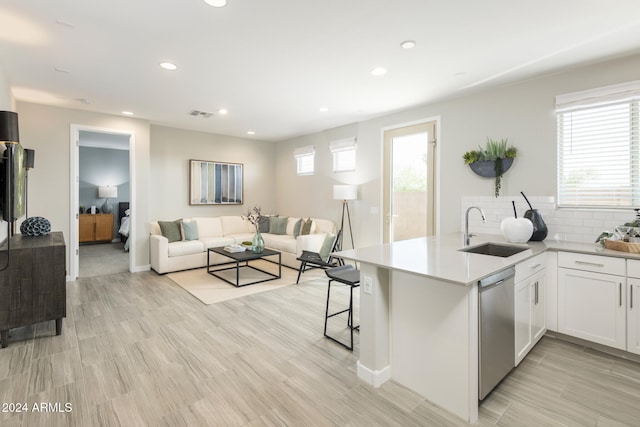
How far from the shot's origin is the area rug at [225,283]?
4.11 m

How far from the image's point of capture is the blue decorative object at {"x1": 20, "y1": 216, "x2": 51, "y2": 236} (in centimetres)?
331

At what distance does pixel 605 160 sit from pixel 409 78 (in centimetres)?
212

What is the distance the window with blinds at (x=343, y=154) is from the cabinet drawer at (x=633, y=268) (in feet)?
12.9

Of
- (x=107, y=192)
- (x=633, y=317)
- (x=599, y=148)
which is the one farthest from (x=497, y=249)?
(x=107, y=192)

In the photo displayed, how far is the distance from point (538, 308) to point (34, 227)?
5138 millimetres

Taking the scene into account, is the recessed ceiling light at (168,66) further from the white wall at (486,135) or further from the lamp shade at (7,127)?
the white wall at (486,135)

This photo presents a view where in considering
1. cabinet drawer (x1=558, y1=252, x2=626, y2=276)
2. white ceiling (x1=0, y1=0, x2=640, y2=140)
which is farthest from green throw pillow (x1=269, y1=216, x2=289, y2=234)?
cabinet drawer (x1=558, y1=252, x2=626, y2=276)

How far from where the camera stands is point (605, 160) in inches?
119

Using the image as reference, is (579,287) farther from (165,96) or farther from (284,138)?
(284,138)

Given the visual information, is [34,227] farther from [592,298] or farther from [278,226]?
[592,298]

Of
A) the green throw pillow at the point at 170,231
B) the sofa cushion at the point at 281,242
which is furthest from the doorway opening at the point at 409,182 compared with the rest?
the green throw pillow at the point at 170,231

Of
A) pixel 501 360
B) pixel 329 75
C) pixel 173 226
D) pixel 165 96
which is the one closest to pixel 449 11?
pixel 329 75

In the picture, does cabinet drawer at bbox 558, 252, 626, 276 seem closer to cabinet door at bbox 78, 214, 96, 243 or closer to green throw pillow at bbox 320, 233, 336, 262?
green throw pillow at bbox 320, 233, 336, 262

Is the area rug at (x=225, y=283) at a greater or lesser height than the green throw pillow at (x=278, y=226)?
lesser
